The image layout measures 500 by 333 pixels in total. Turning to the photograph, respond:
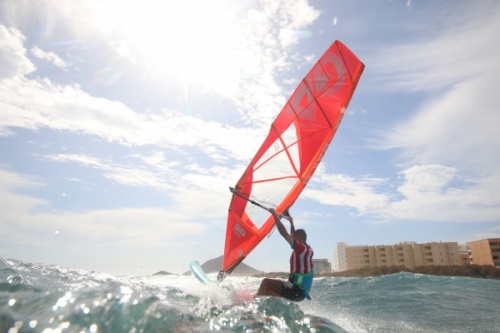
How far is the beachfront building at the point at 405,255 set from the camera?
217 ft

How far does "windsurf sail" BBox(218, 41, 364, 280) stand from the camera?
736 centimetres

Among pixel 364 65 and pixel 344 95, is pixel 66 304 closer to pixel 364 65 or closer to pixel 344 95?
pixel 344 95

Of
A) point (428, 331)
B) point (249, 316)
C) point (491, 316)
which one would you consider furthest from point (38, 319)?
point (491, 316)

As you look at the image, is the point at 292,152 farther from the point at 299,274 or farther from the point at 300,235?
the point at 299,274

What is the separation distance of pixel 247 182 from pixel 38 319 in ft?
19.1

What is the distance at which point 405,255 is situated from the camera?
70375mm

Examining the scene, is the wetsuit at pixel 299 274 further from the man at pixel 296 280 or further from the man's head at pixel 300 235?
the man's head at pixel 300 235

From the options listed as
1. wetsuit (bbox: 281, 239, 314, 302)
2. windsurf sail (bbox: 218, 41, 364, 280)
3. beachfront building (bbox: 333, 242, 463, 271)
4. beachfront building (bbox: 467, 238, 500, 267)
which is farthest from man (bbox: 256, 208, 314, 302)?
beachfront building (bbox: 333, 242, 463, 271)

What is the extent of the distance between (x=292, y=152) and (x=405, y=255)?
7518 centimetres

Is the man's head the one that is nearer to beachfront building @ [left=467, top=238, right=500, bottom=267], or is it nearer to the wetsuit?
the wetsuit

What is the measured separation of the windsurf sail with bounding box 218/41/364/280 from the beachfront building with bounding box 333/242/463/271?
70014 millimetres

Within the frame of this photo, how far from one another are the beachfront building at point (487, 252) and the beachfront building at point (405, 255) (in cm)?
333

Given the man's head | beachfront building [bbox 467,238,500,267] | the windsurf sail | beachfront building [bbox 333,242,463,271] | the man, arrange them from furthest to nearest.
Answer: beachfront building [bbox 333,242,463,271], beachfront building [bbox 467,238,500,267], the windsurf sail, the man's head, the man

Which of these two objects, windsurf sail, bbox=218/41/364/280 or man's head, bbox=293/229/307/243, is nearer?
man's head, bbox=293/229/307/243
